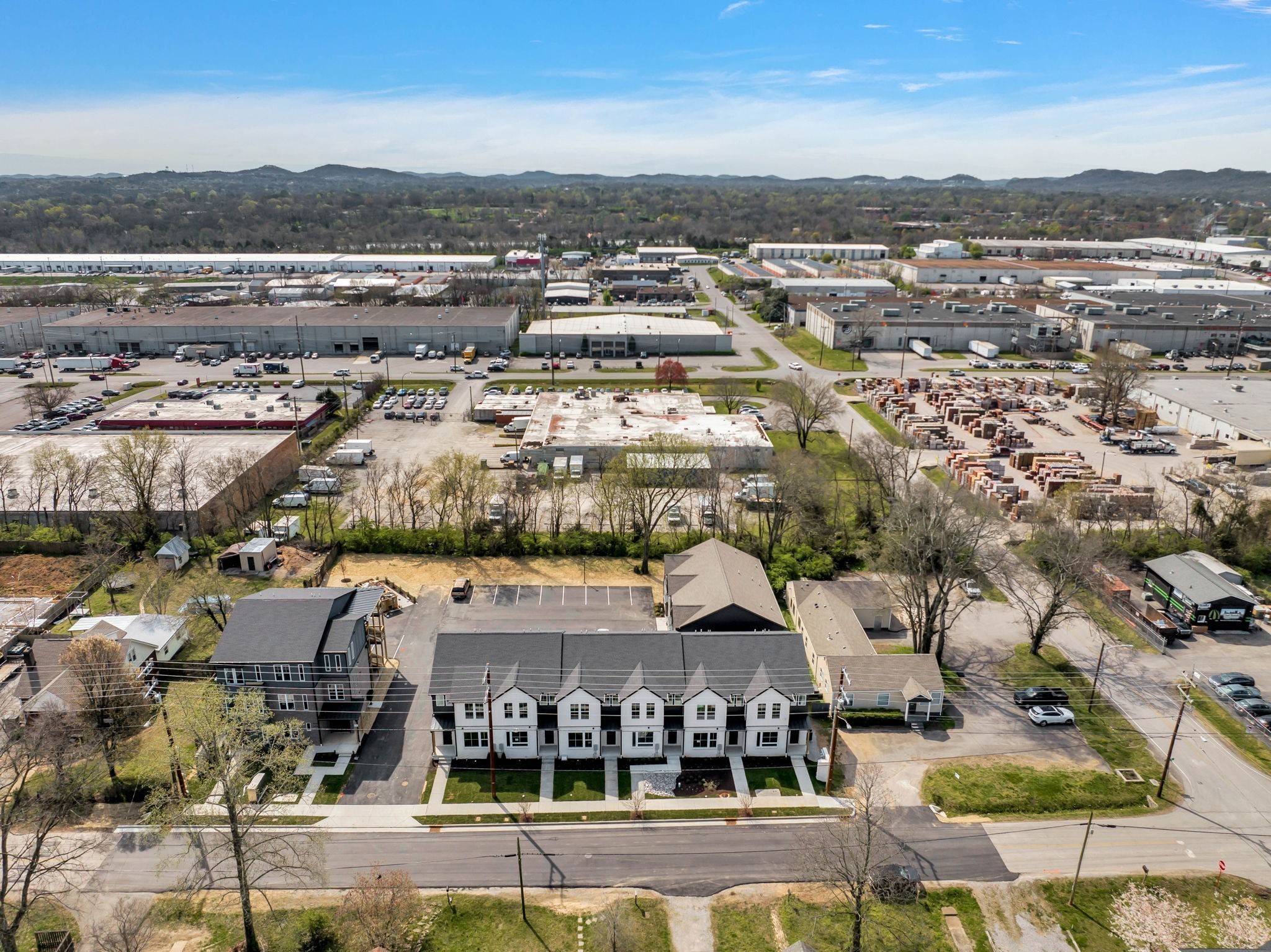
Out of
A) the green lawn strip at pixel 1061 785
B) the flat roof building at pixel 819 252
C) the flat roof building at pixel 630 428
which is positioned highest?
the flat roof building at pixel 819 252

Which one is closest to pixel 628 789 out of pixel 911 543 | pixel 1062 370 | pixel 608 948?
pixel 608 948

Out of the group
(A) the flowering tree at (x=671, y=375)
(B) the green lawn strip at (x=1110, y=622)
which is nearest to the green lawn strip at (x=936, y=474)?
(B) the green lawn strip at (x=1110, y=622)

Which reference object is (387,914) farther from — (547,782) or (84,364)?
(84,364)

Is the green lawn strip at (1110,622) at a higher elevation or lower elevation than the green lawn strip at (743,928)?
higher

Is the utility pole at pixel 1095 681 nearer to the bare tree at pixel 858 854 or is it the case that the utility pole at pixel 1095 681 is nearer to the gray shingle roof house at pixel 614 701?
the bare tree at pixel 858 854

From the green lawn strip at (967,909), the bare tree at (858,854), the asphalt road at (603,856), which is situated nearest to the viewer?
the bare tree at (858,854)

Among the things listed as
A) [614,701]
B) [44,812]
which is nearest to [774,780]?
[614,701]

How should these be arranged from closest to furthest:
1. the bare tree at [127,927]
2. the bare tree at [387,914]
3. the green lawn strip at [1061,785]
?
the bare tree at [127,927]
the bare tree at [387,914]
the green lawn strip at [1061,785]
